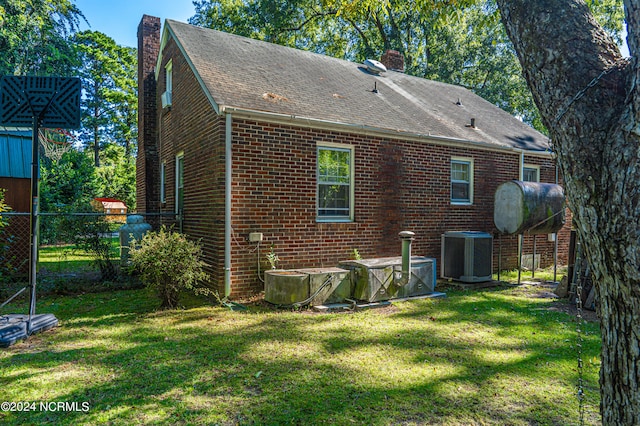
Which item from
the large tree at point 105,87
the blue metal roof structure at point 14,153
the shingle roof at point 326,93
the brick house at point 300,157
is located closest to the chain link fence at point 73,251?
the blue metal roof structure at point 14,153

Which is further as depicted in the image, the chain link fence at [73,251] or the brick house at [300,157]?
the chain link fence at [73,251]

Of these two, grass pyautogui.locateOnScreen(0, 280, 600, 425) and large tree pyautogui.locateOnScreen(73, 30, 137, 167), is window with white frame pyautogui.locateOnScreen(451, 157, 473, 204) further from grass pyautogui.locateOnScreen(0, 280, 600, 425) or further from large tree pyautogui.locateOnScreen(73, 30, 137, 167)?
large tree pyautogui.locateOnScreen(73, 30, 137, 167)

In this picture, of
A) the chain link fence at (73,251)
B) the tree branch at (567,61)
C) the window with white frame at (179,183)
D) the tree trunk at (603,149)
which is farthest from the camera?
the window with white frame at (179,183)

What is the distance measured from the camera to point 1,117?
535 centimetres

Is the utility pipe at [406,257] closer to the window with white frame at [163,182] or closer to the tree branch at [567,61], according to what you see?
the tree branch at [567,61]

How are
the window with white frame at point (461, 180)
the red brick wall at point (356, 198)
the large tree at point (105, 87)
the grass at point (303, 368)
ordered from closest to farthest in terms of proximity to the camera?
1. the grass at point (303, 368)
2. the red brick wall at point (356, 198)
3. the window with white frame at point (461, 180)
4. the large tree at point (105, 87)

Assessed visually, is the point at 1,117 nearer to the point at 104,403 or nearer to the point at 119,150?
the point at 104,403

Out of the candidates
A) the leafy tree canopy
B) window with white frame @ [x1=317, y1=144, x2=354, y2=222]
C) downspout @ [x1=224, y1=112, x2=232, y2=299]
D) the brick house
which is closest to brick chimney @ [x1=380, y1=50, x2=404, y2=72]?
the brick house

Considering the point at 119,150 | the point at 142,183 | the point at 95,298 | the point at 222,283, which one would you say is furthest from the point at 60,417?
the point at 119,150

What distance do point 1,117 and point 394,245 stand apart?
750cm

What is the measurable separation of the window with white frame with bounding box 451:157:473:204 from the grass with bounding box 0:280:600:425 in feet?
14.4

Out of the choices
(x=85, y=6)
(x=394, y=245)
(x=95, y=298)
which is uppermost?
(x=85, y=6)

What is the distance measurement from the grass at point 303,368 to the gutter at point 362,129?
140 inches

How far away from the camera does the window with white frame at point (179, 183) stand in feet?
31.7
